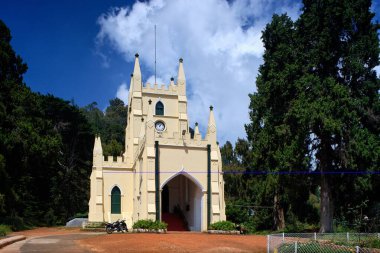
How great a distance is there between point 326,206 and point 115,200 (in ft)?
57.6

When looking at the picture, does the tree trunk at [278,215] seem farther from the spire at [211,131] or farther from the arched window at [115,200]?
the arched window at [115,200]

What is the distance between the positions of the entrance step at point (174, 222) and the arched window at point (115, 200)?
408cm

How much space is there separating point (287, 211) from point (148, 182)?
43.9 ft

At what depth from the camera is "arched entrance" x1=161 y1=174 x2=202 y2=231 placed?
3228cm

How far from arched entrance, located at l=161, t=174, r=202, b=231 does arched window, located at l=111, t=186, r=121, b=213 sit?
147 inches

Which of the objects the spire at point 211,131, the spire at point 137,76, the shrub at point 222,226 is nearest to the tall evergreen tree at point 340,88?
the shrub at point 222,226

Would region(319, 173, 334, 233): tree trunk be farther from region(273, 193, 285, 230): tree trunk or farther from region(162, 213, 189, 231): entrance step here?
region(162, 213, 189, 231): entrance step

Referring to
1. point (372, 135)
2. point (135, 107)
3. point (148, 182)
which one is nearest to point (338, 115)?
point (372, 135)

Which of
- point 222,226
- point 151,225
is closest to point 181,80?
point 222,226

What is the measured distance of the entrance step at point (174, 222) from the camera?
33.2 meters

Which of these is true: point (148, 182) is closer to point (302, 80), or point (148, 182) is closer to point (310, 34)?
point (302, 80)

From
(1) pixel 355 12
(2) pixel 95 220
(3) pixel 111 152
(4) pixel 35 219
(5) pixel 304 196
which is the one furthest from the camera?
(3) pixel 111 152

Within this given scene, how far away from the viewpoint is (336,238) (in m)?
17.2

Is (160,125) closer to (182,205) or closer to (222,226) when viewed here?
(182,205)
